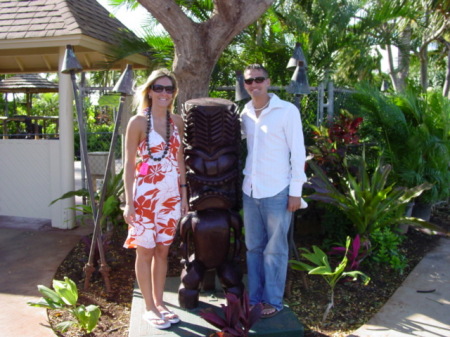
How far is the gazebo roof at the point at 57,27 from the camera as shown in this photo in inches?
210

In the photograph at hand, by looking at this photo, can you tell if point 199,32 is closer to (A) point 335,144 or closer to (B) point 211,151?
(B) point 211,151

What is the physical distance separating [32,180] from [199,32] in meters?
3.32

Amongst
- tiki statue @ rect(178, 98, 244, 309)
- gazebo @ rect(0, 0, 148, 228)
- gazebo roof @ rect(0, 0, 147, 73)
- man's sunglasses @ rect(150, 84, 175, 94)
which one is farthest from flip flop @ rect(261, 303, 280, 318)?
gazebo roof @ rect(0, 0, 147, 73)

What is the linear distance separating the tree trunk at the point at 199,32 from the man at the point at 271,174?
1463 mm

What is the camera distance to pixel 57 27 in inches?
211

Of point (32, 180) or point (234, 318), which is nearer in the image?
point (234, 318)

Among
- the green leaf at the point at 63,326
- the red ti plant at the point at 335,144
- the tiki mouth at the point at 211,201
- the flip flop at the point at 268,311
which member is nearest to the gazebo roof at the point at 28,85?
the red ti plant at the point at 335,144

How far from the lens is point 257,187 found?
303cm

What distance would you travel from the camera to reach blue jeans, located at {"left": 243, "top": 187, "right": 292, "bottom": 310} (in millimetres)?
3029

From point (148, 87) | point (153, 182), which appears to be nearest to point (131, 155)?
point (153, 182)

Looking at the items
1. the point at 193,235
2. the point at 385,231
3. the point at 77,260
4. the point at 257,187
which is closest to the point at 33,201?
the point at 77,260

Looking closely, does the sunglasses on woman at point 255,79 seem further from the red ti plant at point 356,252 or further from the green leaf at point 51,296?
the green leaf at point 51,296

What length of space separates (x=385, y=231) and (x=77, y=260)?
335cm

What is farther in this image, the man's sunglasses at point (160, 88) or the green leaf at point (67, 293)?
the green leaf at point (67, 293)
